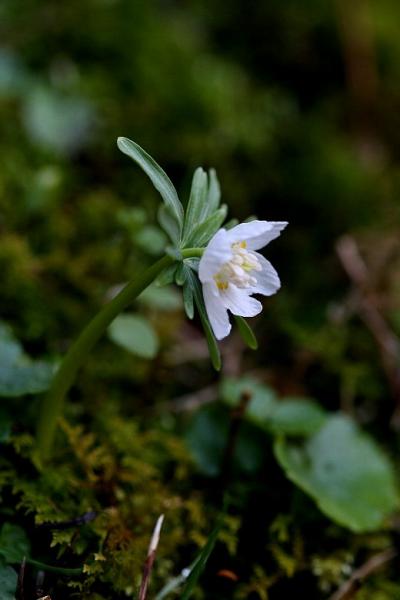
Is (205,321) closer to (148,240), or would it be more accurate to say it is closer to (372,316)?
(148,240)

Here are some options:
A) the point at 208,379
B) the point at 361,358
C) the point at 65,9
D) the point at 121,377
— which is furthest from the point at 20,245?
the point at 65,9

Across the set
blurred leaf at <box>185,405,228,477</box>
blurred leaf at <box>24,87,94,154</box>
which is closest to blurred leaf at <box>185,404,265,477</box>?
blurred leaf at <box>185,405,228,477</box>

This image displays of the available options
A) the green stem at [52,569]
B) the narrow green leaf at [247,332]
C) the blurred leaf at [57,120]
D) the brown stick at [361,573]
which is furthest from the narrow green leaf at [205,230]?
the blurred leaf at [57,120]

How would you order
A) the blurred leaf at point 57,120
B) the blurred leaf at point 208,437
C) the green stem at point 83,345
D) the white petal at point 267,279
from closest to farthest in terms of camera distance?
the green stem at point 83,345 → the white petal at point 267,279 → the blurred leaf at point 208,437 → the blurred leaf at point 57,120

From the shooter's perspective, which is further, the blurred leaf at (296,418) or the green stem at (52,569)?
the blurred leaf at (296,418)

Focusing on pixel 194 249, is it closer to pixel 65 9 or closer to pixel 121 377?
pixel 121 377

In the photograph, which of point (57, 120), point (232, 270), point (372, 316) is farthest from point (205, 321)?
point (57, 120)

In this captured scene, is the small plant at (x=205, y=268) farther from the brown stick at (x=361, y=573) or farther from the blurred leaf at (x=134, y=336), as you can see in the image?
the brown stick at (x=361, y=573)

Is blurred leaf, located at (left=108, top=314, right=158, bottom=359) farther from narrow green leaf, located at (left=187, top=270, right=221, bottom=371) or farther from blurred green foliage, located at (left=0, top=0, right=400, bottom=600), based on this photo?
narrow green leaf, located at (left=187, top=270, right=221, bottom=371)
